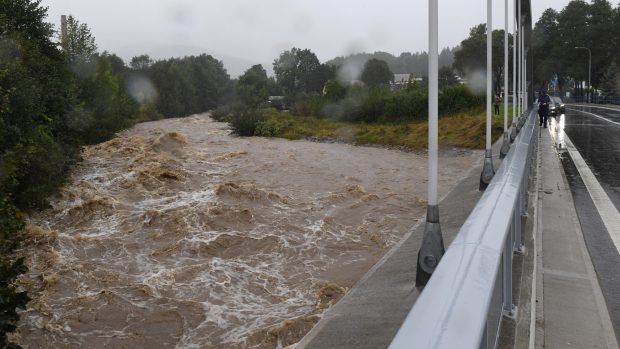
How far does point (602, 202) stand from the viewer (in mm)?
9750

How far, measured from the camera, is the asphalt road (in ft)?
19.0

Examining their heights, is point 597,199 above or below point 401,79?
below

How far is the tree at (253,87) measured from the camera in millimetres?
63912


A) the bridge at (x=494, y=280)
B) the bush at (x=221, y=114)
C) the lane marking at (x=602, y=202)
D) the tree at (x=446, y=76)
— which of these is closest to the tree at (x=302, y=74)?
the tree at (x=446, y=76)

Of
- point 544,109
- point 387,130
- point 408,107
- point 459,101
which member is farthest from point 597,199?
point 408,107

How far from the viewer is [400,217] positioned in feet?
45.4

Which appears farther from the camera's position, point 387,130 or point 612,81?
point 612,81

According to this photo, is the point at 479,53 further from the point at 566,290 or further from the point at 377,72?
the point at 566,290

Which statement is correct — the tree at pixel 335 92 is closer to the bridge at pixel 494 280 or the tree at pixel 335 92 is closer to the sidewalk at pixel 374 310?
the bridge at pixel 494 280

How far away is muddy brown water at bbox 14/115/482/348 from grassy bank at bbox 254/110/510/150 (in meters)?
7.26

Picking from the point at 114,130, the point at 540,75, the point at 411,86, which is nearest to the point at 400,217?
the point at 114,130

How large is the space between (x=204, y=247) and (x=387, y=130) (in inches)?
951

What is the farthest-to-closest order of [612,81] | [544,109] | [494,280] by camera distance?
[612,81] → [544,109] → [494,280]

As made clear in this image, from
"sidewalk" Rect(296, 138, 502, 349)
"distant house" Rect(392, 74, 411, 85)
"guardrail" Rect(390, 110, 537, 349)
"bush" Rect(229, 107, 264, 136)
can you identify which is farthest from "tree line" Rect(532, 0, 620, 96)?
"guardrail" Rect(390, 110, 537, 349)
